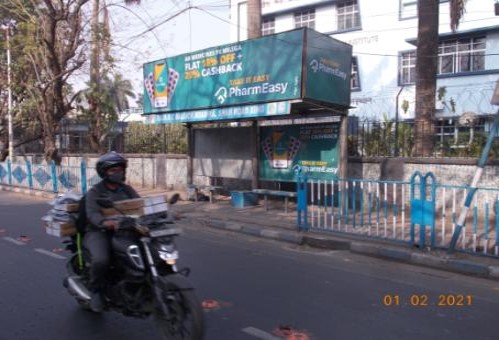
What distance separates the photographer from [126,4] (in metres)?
16.0

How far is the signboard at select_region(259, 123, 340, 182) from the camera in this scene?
441 inches

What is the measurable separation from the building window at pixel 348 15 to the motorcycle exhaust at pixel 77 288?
83.3 feet

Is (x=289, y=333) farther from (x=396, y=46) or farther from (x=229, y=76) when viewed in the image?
(x=396, y=46)

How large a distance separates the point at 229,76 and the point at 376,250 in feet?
19.8

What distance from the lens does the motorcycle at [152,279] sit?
12.2 feet

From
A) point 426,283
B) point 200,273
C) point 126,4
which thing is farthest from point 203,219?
point 126,4

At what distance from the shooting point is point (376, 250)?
7.80m

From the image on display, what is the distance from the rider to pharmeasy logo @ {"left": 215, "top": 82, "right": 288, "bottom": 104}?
6.48 metres

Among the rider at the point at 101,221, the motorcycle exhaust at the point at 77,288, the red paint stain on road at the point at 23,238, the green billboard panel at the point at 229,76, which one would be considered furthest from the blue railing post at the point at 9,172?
the rider at the point at 101,221

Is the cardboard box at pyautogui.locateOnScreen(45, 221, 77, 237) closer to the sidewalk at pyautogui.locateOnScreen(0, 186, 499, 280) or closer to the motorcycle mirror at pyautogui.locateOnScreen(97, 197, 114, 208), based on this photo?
the motorcycle mirror at pyautogui.locateOnScreen(97, 197, 114, 208)

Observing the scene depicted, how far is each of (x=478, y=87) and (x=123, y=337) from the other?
2269 cm

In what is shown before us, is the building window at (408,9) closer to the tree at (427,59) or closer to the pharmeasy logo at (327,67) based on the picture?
the tree at (427,59)
